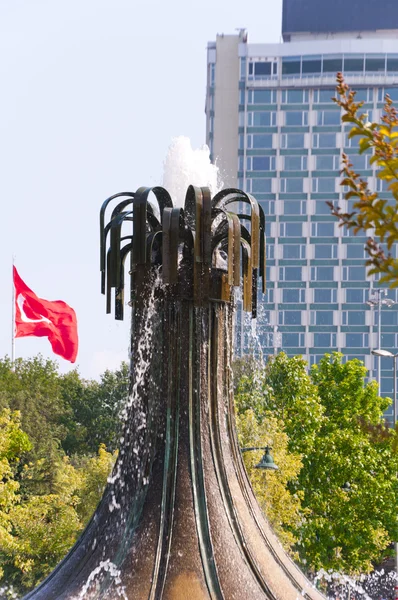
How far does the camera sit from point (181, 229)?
1492 cm

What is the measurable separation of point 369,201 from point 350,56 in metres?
97.0

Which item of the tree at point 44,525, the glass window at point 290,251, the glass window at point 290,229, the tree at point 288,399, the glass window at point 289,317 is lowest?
the tree at point 44,525

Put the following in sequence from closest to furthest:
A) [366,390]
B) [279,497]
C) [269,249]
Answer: [279,497] < [366,390] < [269,249]

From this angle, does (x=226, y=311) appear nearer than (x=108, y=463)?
Yes

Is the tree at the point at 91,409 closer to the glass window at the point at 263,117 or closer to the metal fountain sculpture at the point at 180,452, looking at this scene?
the glass window at the point at 263,117

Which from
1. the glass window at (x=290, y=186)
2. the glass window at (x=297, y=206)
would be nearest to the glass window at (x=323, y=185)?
the glass window at (x=290, y=186)

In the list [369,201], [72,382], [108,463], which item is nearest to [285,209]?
[72,382]

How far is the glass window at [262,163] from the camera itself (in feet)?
342

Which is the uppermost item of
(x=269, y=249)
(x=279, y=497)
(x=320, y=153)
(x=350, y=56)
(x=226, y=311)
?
(x=350, y=56)

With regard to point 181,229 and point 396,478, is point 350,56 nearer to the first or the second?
point 396,478

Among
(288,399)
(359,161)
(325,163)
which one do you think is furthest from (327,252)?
(288,399)

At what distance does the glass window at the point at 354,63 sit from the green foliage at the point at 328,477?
62.3 meters

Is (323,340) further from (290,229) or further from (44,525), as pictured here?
(44,525)


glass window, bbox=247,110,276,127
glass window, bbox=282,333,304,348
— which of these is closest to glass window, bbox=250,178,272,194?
glass window, bbox=247,110,276,127
